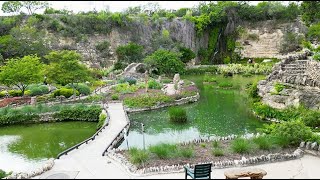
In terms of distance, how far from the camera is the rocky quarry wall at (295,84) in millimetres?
27016

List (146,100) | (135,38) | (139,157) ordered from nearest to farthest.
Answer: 1. (139,157)
2. (146,100)
3. (135,38)

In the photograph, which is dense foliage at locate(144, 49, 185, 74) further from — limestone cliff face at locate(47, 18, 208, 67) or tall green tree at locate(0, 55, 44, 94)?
Answer: tall green tree at locate(0, 55, 44, 94)

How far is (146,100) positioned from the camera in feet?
106

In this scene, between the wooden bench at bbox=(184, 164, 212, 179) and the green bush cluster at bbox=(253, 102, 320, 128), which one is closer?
the wooden bench at bbox=(184, 164, 212, 179)

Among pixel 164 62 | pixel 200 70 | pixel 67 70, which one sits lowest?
pixel 200 70

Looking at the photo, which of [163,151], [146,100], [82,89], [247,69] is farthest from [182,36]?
[163,151]

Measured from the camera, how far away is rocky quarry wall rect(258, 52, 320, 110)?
27.0 meters

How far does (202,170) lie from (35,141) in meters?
13.2

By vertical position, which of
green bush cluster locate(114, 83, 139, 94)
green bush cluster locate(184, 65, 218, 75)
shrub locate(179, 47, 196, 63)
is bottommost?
green bush cluster locate(184, 65, 218, 75)

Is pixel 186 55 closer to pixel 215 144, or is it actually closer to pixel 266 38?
pixel 266 38

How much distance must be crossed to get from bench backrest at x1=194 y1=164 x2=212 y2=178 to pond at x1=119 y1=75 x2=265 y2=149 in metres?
8.20

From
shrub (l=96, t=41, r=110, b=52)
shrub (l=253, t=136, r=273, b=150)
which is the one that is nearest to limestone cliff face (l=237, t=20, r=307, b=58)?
shrub (l=96, t=41, r=110, b=52)

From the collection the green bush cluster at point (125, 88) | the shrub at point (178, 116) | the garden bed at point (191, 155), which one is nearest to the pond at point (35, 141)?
the garden bed at point (191, 155)

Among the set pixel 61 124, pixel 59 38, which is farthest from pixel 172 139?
pixel 59 38
